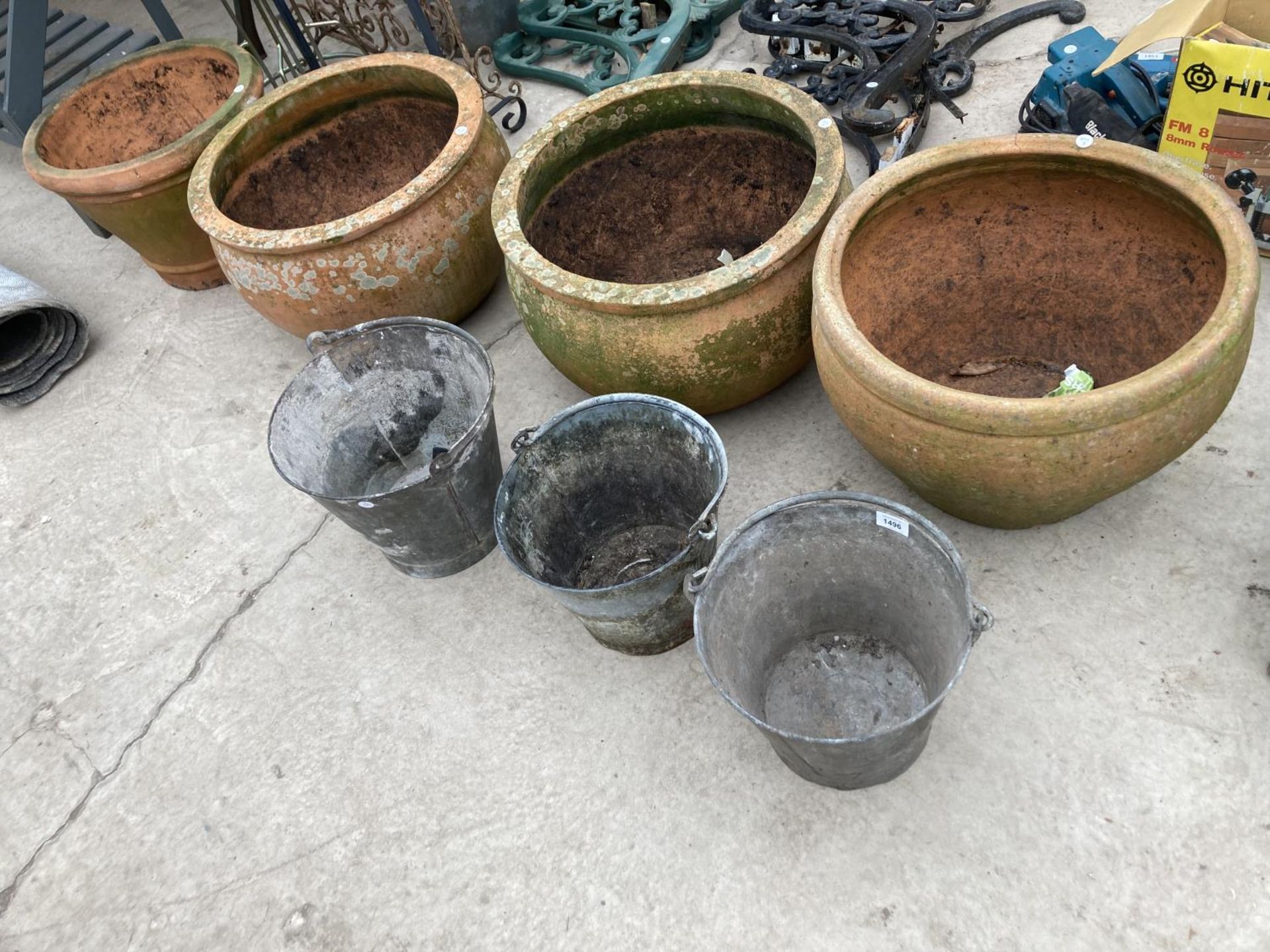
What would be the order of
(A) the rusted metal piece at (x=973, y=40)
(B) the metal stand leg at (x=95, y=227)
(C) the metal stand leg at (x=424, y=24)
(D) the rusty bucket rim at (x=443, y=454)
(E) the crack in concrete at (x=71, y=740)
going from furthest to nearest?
(B) the metal stand leg at (x=95, y=227) < (C) the metal stand leg at (x=424, y=24) < (A) the rusted metal piece at (x=973, y=40) < (E) the crack in concrete at (x=71, y=740) < (D) the rusty bucket rim at (x=443, y=454)

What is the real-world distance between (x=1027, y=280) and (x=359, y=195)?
2872 mm

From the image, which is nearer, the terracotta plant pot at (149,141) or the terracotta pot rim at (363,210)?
the terracotta pot rim at (363,210)

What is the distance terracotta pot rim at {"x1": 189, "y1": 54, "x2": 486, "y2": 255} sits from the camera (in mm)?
2926

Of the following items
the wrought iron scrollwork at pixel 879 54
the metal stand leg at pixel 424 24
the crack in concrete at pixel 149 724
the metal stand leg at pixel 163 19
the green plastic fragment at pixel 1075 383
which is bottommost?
the crack in concrete at pixel 149 724

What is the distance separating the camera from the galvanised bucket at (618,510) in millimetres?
2176

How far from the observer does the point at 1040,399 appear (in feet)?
6.21

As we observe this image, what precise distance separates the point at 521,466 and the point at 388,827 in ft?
3.41

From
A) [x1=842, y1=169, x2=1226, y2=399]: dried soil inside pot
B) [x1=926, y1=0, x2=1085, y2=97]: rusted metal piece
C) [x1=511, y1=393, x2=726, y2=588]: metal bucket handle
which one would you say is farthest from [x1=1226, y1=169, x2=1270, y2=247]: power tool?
[x1=511, y1=393, x2=726, y2=588]: metal bucket handle

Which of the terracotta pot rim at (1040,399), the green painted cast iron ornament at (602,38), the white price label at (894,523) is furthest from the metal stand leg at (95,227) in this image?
the white price label at (894,523)

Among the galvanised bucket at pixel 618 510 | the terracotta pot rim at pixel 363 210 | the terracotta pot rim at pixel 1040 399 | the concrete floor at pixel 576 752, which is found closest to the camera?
the terracotta pot rim at pixel 1040 399

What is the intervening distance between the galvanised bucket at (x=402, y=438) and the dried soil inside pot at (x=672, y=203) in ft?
1.97

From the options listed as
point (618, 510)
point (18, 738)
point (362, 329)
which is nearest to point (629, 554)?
point (618, 510)

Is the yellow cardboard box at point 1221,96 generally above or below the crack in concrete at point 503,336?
above

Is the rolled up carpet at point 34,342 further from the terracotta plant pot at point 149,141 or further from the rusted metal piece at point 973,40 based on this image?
the rusted metal piece at point 973,40
